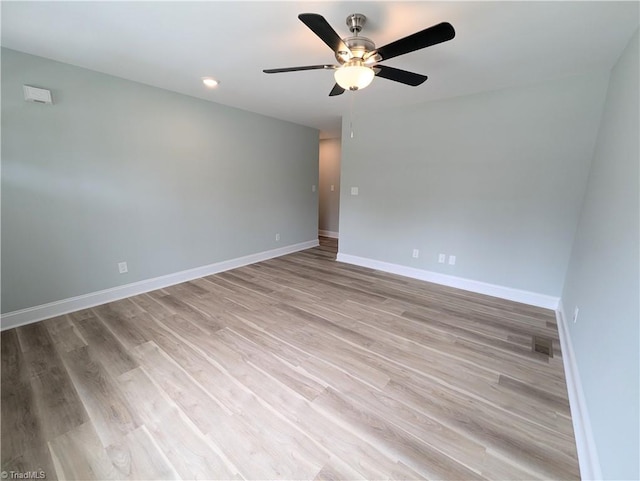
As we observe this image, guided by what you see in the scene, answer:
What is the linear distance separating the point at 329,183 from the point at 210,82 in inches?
152

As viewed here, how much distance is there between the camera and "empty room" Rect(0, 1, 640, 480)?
1319 millimetres

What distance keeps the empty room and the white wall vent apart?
22 mm

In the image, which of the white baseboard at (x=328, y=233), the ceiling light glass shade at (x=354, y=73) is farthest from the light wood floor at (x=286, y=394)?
the white baseboard at (x=328, y=233)

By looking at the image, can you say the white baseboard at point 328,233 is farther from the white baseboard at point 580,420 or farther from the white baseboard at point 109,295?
the white baseboard at point 580,420

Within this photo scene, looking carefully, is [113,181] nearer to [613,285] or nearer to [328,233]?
[613,285]

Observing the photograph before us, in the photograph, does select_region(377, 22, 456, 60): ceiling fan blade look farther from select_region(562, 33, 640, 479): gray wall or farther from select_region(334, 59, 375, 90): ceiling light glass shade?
select_region(562, 33, 640, 479): gray wall

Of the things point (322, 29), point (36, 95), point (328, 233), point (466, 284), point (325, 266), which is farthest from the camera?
point (328, 233)

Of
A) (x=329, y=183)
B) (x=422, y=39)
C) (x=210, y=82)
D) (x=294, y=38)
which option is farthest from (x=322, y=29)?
(x=329, y=183)

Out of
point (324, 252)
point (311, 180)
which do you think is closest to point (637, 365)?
point (324, 252)

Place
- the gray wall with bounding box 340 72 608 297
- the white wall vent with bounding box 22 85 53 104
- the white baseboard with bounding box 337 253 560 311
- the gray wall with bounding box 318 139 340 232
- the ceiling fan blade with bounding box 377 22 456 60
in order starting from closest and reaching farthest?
the ceiling fan blade with bounding box 377 22 456 60 < the white wall vent with bounding box 22 85 53 104 < the gray wall with bounding box 340 72 608 297 < the white baseboard with bounding box 337 253 560 311 < the gray wall with bounding box 318 139 340 232

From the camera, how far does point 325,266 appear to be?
420cm

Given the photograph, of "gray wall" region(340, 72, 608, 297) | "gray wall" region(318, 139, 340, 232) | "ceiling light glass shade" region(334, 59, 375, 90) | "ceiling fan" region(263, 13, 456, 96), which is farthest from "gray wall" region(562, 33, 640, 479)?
"gray wall" region(318, 139, 340, 232)

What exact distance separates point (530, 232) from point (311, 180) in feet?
11.7

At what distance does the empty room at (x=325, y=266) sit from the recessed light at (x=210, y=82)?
47 millimetres
